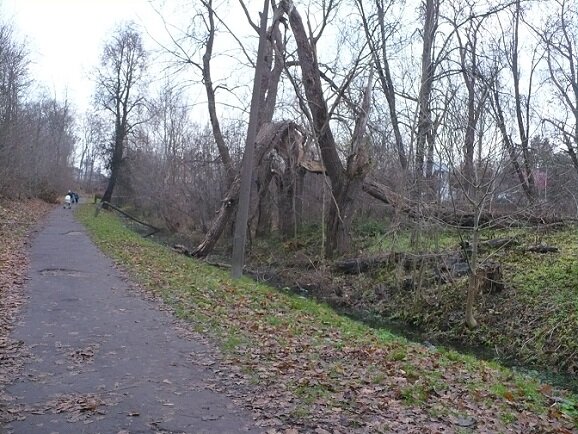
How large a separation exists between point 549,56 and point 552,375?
20.0m

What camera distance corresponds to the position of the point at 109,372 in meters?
6.93

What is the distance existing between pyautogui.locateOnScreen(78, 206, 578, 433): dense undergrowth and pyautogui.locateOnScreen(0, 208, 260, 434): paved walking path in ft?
1.65

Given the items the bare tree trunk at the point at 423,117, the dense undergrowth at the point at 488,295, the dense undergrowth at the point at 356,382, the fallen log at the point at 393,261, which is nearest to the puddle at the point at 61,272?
the dense undergrowth at the point at 356,382

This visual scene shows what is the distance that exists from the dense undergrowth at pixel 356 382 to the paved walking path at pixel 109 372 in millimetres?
501

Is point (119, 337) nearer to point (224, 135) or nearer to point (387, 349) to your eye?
point (387, 349)

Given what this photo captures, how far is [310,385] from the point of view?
669 centimetres

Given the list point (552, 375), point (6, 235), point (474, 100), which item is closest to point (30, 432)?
Answer: point (552, 375)

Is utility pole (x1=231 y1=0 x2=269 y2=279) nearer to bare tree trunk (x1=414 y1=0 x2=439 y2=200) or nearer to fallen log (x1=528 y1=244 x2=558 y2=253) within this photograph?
bare tree trunk (x1=414 y1=0 x2=439 y2=200)

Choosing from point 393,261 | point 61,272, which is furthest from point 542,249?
point 61,272

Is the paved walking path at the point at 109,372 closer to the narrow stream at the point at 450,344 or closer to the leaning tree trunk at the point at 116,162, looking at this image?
the narrow stream at the point at 450,344

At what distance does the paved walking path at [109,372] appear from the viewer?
18.0 ft

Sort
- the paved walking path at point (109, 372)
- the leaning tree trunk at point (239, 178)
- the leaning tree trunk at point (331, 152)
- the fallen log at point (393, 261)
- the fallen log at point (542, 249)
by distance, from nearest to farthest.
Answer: the paved walking path at point (109, 372)
the fallen log at point (393, 261)
the fallen log at point (542, 249)
the leaning tree trunk at point (331, 152)
the leaning tree trunk at point (239, 178)

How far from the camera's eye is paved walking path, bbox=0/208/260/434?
18.0 ft

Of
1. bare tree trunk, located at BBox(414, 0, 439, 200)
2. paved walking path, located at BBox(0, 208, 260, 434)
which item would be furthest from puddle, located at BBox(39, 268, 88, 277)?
bare tree trunk, located at BBox(414, 0, 439, 200)
